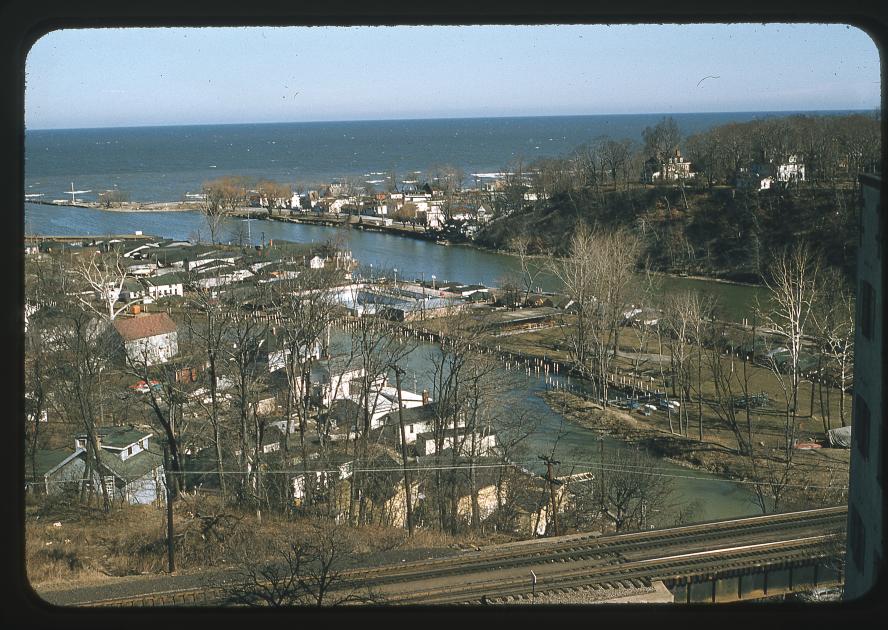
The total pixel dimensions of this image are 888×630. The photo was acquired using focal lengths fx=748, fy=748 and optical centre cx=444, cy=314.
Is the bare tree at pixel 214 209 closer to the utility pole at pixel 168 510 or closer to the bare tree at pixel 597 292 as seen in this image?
the utility pole at pixel 168 510

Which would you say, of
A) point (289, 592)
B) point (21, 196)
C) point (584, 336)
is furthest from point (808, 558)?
point (584, 336)

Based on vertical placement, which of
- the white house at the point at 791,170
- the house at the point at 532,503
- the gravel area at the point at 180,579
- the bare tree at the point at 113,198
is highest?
the white house at the point at 791,170

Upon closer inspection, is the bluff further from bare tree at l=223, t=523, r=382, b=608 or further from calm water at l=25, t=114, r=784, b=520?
bare tree at l=223, t=523, r=382, b=608

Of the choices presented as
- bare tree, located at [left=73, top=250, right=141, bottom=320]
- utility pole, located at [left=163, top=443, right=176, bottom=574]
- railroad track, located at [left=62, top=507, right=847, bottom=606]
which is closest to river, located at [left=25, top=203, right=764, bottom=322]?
bare tree, located at [left=73, top=250, right=141, bottom=320]

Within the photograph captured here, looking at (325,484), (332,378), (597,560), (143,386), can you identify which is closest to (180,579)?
(597,560)

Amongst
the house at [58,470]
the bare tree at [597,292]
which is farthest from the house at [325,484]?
the bare tree at [597,292]

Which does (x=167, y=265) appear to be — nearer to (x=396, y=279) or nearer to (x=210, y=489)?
(x=210, y=489)
